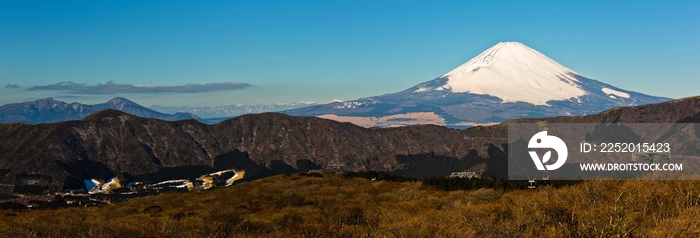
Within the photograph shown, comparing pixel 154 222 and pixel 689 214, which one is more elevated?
pixel 689 214

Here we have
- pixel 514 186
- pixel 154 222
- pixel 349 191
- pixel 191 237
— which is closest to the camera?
pixel 191 237

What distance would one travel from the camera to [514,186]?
138 meters

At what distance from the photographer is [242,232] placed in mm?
82938

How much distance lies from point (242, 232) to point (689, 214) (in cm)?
5762

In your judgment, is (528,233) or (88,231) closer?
(528,233)

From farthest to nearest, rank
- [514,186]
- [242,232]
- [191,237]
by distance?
[514,186] < [242,232] < [191,237]

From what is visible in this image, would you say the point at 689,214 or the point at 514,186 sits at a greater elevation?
the point at 689,214

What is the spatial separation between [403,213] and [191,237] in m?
35.0

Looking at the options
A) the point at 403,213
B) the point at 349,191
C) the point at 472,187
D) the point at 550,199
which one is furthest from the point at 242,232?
the point at 472,187

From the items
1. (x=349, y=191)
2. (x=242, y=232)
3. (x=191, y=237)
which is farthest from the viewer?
(x=349, y=191)

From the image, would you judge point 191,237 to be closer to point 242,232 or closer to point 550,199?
point 242,232

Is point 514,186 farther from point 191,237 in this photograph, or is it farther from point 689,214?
point 191,237

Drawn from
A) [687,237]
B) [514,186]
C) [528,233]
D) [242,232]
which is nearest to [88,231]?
[242,232]

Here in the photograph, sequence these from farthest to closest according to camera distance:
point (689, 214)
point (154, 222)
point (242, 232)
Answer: point (154, 222)
point (242, 232)
point (689, 214)
